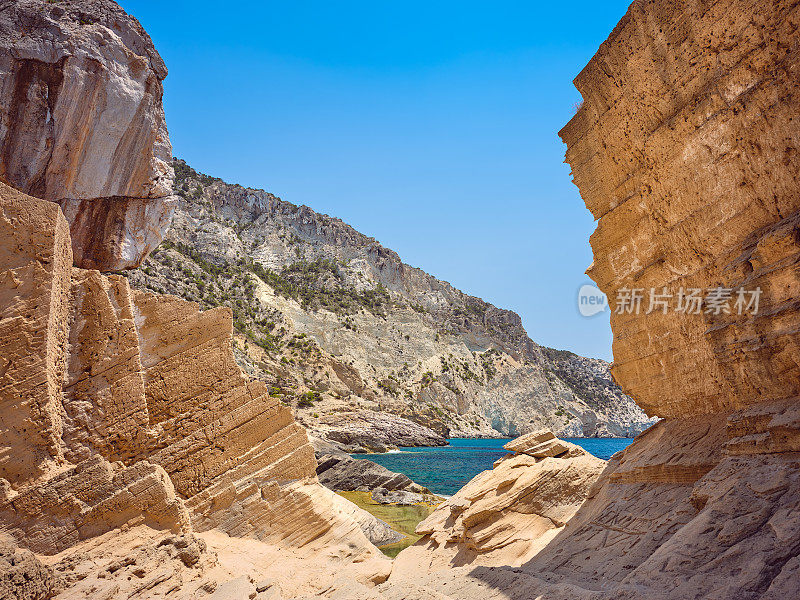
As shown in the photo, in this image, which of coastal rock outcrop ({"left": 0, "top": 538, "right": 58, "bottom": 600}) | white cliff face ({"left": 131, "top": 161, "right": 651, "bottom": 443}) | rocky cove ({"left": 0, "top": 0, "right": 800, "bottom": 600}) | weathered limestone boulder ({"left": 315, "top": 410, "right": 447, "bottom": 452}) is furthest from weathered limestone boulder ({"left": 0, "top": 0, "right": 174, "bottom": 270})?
weathered limestone boulder ({"left": 315, "top": 410, "right": 447, "bottom": 452})

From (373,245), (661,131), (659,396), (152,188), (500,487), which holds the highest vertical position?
(373,245)

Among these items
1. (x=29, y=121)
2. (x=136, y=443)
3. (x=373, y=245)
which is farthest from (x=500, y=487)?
(x=373, y=245)

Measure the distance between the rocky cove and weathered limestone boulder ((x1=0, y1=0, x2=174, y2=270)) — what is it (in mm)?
68

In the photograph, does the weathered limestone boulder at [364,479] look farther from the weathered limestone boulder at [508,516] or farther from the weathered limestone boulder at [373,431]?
the weathered limestone boulder at [373,431]

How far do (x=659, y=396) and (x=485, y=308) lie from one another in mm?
101726

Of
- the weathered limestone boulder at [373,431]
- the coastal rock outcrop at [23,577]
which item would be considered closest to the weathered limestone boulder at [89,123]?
the coastal rock outcrop at [23,577]

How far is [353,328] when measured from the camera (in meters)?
77.9

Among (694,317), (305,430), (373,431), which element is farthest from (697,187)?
(373,431)

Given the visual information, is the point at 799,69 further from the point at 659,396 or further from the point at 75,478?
the point at 75,478

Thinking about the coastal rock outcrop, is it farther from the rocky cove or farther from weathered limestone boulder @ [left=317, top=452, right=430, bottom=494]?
weathered limestone boulder @ [left=317, top=452, right=430, bottom=494]

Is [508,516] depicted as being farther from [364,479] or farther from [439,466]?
[439,466]

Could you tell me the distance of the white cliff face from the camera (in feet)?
208

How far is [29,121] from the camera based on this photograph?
1386 centimetres

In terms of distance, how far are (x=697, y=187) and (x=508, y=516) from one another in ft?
24.6
